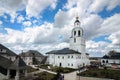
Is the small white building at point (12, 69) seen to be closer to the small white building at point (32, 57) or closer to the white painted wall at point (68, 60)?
the white painted wall at point (68, 60)

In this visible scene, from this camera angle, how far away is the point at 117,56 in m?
69.4

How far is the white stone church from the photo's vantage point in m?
60.0

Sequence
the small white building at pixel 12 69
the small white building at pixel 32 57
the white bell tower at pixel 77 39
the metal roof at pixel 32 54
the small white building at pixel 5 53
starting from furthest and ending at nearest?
the metal roof at pixel 32 54, the small white building at pixel 32 57, the white bell tower at pixel 77 39, the small white building at pixel 5 53, the small white building at pixel 12 69

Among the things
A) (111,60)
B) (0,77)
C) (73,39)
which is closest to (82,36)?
(73,39)

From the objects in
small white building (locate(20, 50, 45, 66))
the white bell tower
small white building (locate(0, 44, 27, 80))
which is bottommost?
small white building (locate(0, 44, 27, 80))

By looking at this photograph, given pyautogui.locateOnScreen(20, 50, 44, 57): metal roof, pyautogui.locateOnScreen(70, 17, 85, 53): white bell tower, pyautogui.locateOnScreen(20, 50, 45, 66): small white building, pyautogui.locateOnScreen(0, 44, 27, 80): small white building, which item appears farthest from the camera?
pyautogui.locateOnScreen(20, 50, 44, 57): metal roof

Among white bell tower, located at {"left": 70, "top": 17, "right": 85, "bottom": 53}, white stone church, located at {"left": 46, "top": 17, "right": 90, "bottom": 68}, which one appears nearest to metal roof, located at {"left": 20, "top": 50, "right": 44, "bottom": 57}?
white stone church, located at {"left": 46, "top": 17, "right": 90, "bottom": 68}

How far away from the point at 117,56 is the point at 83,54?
16797 mm

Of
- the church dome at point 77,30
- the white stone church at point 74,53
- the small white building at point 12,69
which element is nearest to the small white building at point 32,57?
the white stone church at point 74,53

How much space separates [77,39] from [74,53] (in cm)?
740

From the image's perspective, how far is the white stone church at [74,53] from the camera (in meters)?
60.0

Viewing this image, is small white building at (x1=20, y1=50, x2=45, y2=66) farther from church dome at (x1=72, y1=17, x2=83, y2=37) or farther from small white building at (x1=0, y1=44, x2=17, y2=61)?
church dome at (x1=72, y1=17, x2=83, y2=37)

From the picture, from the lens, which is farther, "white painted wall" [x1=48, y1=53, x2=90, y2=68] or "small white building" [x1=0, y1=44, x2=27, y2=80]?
"white painted wall" [x1=48, y1=53, x2=90, y2=68]

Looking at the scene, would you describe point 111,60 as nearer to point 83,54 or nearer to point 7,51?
point 83,54
